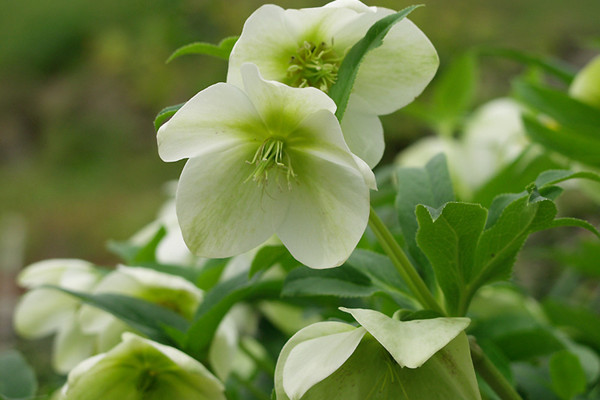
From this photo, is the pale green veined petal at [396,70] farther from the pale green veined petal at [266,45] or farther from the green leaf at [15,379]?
the green leaf at [15,379]

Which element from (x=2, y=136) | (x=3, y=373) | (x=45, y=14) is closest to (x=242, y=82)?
(x=3, y=373)

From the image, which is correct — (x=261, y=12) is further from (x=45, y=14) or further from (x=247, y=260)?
(x=45, y=14)

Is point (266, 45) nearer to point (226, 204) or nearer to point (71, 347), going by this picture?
point (226, 204)

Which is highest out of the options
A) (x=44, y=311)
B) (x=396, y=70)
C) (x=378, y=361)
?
(x=396, y=70)

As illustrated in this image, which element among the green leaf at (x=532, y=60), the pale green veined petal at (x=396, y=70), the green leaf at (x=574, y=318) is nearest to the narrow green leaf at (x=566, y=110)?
the green leaf at (x=532, y=60)

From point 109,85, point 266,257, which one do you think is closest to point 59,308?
point 266,257
